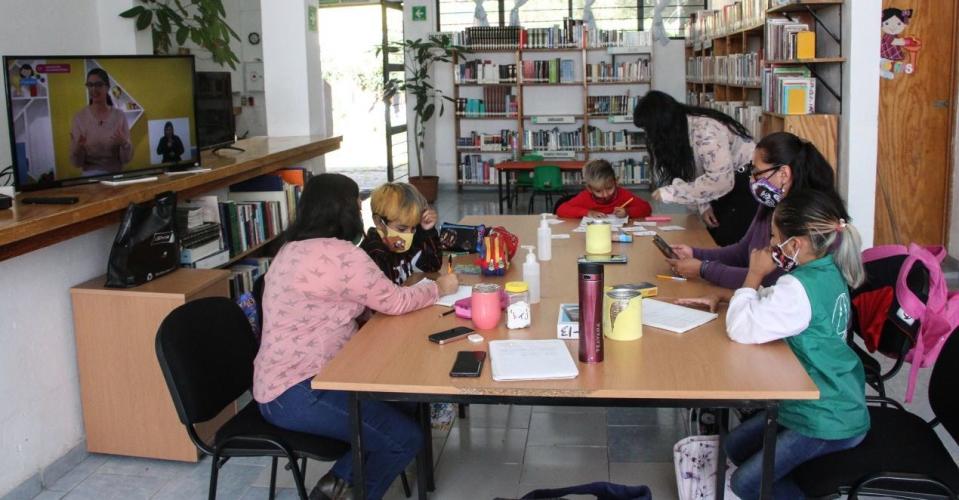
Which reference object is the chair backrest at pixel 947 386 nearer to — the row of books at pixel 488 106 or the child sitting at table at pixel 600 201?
the child sitting at table at pixel 600 201

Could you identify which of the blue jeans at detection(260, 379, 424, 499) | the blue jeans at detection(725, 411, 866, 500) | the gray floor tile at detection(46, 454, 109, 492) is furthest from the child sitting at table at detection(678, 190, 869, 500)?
the gray floor tile at detection(46, 454, 109, 492)

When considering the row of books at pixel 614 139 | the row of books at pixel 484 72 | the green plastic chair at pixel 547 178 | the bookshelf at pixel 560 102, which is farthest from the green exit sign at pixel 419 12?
the green plastic chair at pixel 547 178

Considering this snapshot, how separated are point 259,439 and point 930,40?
17.6ft

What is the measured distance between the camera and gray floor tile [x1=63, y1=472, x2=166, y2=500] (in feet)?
10.4

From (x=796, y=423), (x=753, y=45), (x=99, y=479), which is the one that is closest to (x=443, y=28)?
(x=753, y=45)

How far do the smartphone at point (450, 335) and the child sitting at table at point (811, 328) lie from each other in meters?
0.70

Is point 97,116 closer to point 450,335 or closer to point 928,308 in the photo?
point 450,335

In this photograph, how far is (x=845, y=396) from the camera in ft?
7.44

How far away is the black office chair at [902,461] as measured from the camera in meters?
2.20

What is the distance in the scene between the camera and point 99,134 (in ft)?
11.4

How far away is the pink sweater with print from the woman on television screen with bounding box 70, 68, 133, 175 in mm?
1239

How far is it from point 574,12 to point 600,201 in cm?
712

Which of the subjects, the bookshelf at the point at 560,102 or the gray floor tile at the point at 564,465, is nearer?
the gray floor tile at the point at 564,465

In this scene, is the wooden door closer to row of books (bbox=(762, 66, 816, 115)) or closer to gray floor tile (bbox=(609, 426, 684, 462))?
row of books (bbox=(762, 66, 816, 115))
